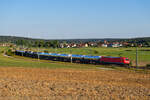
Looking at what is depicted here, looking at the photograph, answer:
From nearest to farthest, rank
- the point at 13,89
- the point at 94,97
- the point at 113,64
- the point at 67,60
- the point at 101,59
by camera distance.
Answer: the point at 94,97 < the point at 13,89 < the point at 113,64 < the point at 101,59 < the point at 67,60

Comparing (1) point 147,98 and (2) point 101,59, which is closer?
(1) point 147,98

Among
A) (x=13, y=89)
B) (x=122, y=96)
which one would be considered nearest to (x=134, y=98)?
(x=122, y=96)

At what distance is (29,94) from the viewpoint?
14438 millimetres

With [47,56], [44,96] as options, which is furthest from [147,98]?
[47,56]

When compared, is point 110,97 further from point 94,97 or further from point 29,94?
point 29,94

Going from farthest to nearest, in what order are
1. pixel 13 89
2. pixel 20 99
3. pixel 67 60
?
pixel 67 60 < pixel 13 89 < pixel 20 99

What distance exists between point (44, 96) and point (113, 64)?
42.1 m

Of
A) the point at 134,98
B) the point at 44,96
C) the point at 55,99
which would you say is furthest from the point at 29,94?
the point at 134,98

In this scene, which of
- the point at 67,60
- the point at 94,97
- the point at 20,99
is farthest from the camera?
the point at 67,60

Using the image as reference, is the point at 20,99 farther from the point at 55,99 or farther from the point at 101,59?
the point at 101,59

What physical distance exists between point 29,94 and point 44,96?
107 centimetres

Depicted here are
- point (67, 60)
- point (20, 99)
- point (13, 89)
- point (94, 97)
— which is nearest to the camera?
point (20, 99)

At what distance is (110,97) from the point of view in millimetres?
13938

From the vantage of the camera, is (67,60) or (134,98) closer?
(134,98)
